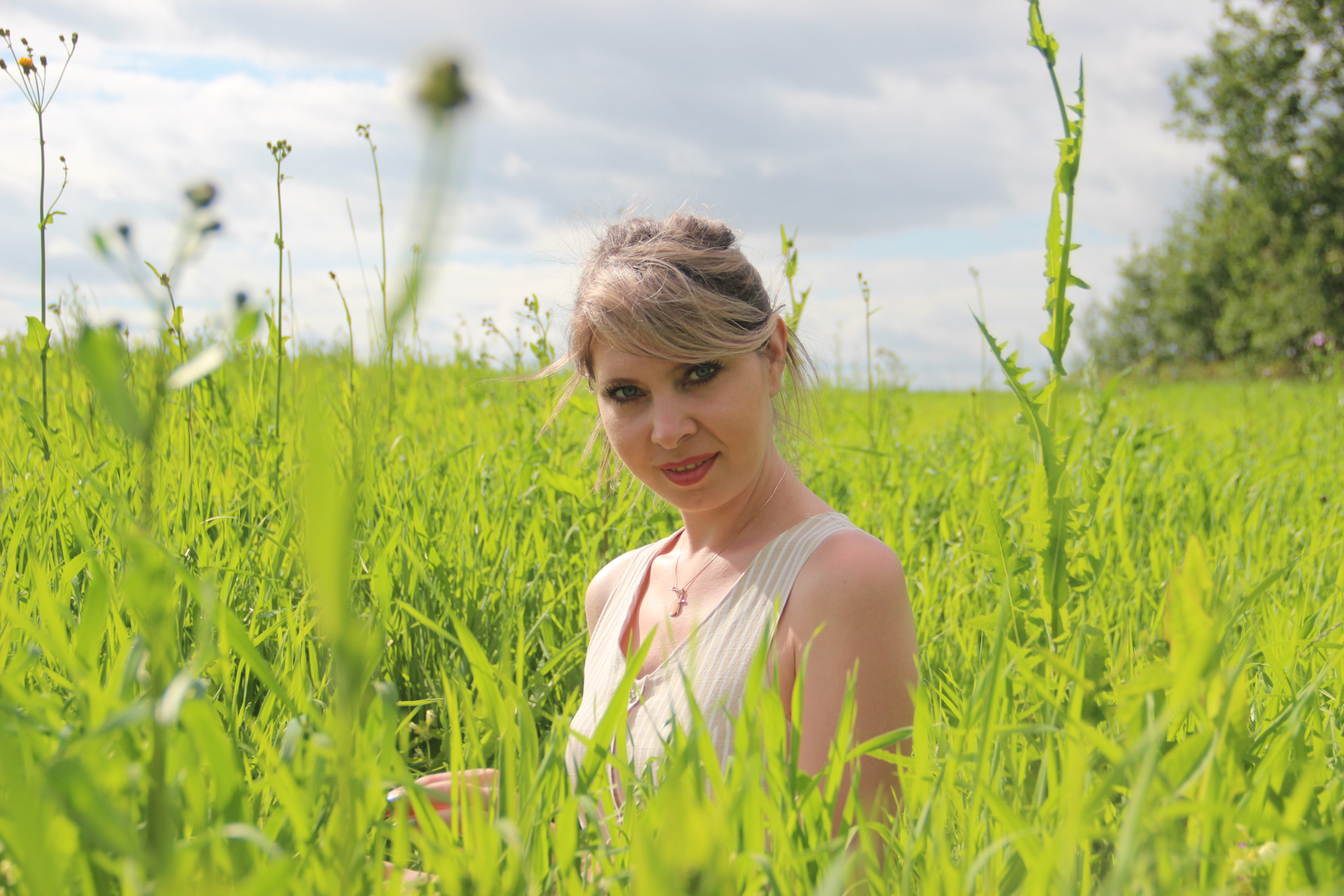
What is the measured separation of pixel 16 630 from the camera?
1.49 meters

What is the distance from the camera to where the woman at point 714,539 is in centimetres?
159

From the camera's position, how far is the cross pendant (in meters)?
1.98

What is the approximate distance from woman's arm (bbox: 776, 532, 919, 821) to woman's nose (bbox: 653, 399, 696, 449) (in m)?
0.42

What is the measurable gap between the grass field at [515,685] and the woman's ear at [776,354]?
0.71 meters

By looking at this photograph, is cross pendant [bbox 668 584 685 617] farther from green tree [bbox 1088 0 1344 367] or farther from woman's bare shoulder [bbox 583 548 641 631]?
green tree [bbox 1088 0 1344 367]

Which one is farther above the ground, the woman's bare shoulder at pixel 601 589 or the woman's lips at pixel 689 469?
the woman's lips at pixel 689 469

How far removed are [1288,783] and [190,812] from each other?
48.6 inches

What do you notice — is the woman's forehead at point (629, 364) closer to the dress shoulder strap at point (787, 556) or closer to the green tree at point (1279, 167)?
the dress shoulder strap at point (787, 556)

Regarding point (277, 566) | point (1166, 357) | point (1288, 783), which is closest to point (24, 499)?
point (277, 566)

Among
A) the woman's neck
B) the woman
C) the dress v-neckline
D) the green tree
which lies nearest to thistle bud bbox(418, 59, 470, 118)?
the woman

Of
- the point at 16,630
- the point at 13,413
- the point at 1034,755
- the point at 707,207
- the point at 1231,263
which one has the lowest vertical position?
the point at 1034,755

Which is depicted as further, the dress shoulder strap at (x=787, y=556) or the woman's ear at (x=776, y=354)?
the woman's ear at (x=776, y=354)

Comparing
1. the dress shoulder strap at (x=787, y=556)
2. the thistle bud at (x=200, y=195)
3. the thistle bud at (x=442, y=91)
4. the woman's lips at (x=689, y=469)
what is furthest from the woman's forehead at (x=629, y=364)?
the thistle bud at (x=442, y=91)

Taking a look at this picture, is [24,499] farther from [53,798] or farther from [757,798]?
[757,798]
